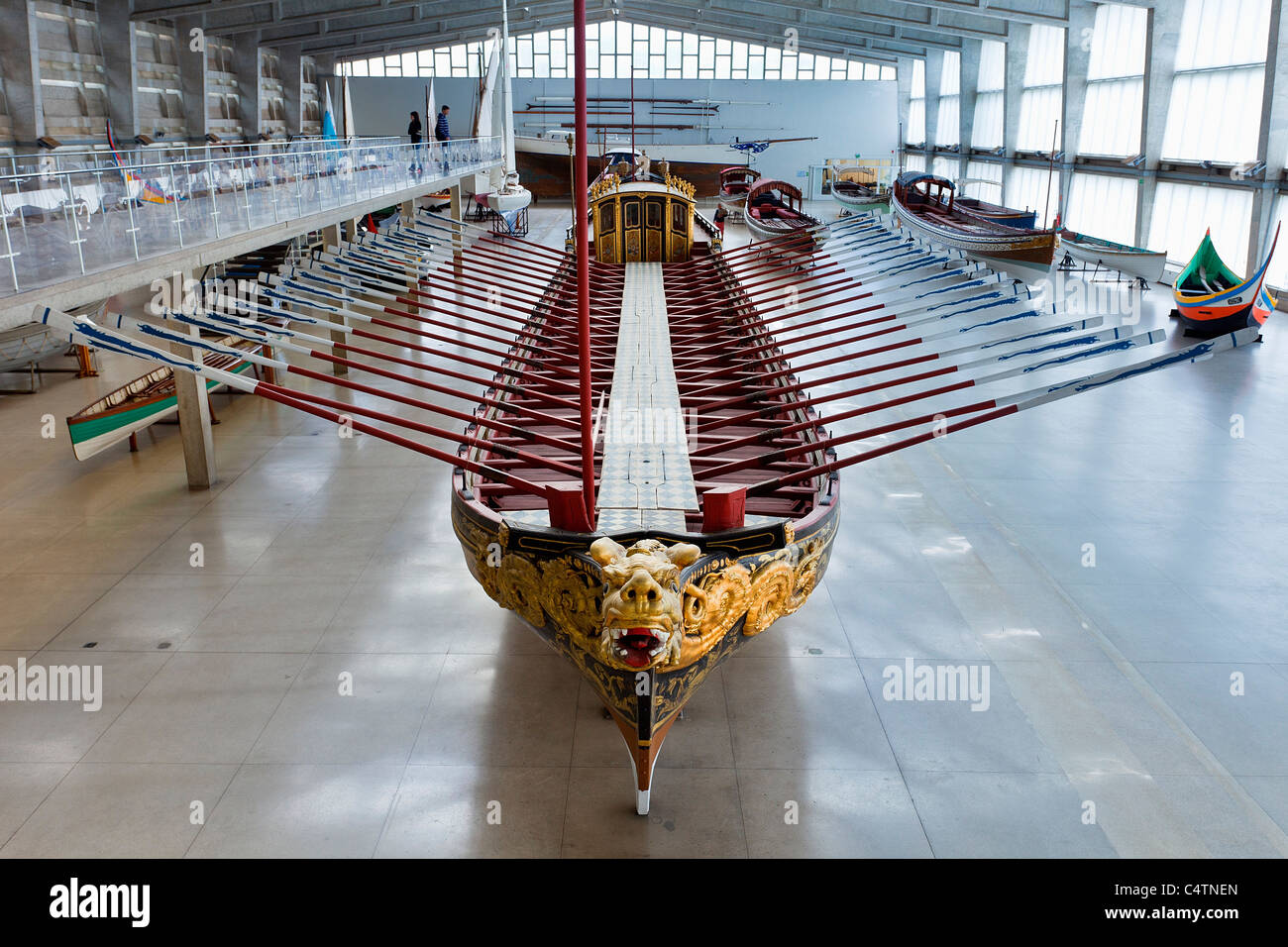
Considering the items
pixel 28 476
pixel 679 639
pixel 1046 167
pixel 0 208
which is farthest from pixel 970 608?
pixel 1046 167

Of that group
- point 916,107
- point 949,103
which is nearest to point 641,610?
point 949,103

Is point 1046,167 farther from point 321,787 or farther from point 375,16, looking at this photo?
point 321,787

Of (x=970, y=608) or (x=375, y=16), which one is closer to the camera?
(x=970, y=608)

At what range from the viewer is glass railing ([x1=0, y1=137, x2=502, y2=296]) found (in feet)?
24.5

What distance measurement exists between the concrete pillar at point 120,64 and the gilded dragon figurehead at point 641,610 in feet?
72.9

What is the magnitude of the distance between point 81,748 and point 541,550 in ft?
10.6

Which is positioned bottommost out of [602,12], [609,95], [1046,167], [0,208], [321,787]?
[321,787]

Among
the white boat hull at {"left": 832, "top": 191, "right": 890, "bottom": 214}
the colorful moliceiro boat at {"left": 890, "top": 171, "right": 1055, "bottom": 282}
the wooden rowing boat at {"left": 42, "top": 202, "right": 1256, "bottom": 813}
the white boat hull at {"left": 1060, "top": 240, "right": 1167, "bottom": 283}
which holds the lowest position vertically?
the wooden rowing boat at {"left": 42, "top": 202, "right": 1256, "bottom": 813}

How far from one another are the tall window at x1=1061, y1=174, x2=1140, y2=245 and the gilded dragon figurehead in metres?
Answer: 22.3

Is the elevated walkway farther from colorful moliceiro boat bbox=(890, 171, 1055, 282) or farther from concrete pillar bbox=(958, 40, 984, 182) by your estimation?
concrete pillar bbox=(958, 40, 984, 182)

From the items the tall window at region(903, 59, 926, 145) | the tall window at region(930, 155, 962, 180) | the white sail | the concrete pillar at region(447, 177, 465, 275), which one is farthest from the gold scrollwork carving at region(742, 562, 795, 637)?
the tall window at region(903, 59, 926, 145)

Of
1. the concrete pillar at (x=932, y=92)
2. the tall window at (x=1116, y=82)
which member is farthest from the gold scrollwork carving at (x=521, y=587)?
the concrete pillar at (x=932, y=92)

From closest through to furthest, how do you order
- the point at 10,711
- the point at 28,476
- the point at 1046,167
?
the point at 10,711 < the point at 28,476 < the point at 1046,167

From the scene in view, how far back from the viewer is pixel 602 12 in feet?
128
